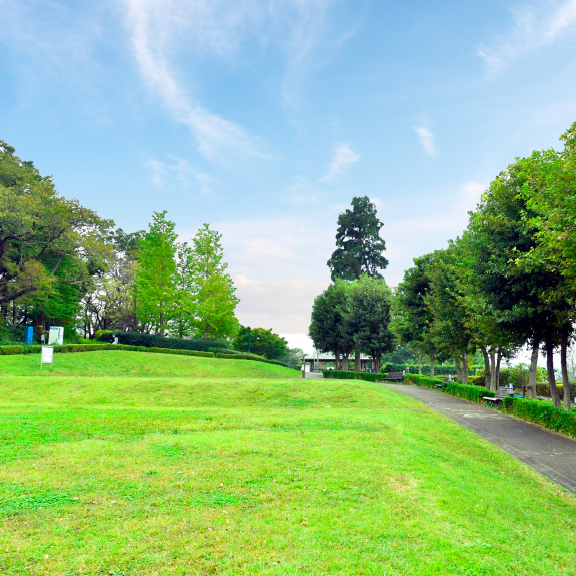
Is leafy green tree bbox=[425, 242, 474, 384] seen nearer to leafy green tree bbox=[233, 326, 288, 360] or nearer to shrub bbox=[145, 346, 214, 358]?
shrub bbox=[145, 346, 214, 358]

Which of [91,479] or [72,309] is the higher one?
[72,309]

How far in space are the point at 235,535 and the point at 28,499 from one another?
2.85 m

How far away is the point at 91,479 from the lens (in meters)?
6.55

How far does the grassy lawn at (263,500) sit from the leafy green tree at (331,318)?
35.9 meters

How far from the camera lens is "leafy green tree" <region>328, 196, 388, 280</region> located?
5578 centimetres

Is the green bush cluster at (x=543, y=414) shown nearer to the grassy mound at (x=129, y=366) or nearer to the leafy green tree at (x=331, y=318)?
the grassy mound at (x=129, y=366)

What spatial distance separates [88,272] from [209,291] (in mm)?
12883

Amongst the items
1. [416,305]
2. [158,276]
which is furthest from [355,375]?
[158,276]

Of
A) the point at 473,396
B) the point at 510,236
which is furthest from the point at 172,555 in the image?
the point at 473,396

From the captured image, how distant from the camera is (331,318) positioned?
4975 cm

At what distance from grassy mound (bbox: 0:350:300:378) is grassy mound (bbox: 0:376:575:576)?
11958 mm

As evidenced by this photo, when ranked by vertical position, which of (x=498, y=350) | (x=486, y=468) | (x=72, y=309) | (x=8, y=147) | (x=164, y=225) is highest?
(x=8, y=147)

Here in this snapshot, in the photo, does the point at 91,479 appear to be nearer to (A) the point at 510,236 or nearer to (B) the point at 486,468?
(B) the point at 486,468

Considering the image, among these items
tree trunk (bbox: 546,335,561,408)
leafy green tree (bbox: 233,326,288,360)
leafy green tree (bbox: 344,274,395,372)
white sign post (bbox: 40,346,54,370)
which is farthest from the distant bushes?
leafy green tree (bbox: 233,326,288,360)
